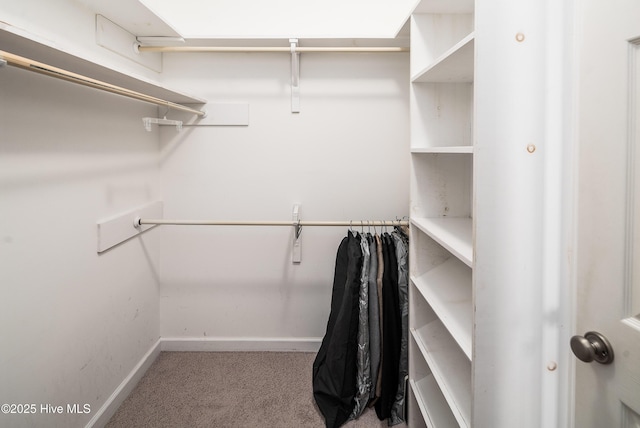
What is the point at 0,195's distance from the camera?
105 cm

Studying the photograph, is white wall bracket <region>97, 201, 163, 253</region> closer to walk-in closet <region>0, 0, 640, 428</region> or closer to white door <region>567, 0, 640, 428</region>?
walk-in closet <region>0, 0, 640, 428</region>

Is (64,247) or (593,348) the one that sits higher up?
(64,247)

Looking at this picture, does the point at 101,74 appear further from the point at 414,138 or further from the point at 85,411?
the point at 85,411

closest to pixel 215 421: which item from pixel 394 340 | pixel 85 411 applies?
pixel 85 411

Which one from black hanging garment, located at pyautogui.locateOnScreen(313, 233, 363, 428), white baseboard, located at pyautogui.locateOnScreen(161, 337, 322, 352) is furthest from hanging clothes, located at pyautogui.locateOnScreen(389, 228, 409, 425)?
white baseboard, located at pyautogui.locateOnScreen(161, 337, 322, 352)

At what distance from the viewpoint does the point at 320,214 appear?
2074mm

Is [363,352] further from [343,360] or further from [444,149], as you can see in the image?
[444,149]

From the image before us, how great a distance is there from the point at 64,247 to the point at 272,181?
109 cm

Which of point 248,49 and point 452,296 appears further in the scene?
point 248,49

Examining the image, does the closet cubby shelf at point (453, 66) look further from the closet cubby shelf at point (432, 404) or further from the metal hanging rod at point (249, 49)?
the closet cubby shelf at point (432, 404)

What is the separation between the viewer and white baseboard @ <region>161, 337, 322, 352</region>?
2141mm

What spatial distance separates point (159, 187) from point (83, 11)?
3.14ft

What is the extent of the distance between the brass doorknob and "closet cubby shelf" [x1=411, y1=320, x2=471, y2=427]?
0.41 m

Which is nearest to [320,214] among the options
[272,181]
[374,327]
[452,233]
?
[272,181]
